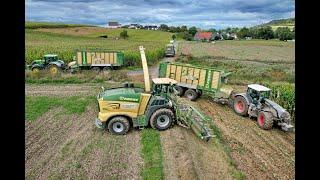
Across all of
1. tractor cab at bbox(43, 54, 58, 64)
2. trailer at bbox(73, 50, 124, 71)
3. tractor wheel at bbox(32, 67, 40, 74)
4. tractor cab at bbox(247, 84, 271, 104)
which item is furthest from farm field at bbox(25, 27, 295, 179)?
trailer at bbox(73, 50, 124, 71)

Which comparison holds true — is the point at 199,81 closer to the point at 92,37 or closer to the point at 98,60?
the point at 98,60

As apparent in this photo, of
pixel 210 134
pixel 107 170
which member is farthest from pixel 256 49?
pixel 107 170

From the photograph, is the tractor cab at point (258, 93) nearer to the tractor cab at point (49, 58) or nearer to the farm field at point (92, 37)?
the tractor cab at point (49, 58)

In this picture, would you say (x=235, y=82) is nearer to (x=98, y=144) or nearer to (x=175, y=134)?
(x=175, y=134)

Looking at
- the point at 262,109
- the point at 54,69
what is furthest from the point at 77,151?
the point at 54,69

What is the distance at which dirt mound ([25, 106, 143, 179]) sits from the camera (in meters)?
6.44

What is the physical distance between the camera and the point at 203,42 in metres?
36.2

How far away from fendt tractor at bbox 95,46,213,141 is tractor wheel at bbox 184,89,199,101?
11.2 ft

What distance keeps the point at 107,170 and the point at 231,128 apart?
4.07m

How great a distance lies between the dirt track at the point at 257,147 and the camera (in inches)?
263

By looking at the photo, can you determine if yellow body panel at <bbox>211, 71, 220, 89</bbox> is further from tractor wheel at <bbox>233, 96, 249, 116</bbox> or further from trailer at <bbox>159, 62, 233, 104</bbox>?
tractor wheel at <bbox>233, 96, 249, 116</bbox>

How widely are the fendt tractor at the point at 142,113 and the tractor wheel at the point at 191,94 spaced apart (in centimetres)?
342

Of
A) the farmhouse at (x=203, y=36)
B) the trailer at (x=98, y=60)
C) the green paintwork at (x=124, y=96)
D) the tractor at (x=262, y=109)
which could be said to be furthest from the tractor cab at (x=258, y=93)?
the farmhouse at (x=203, y=36)
